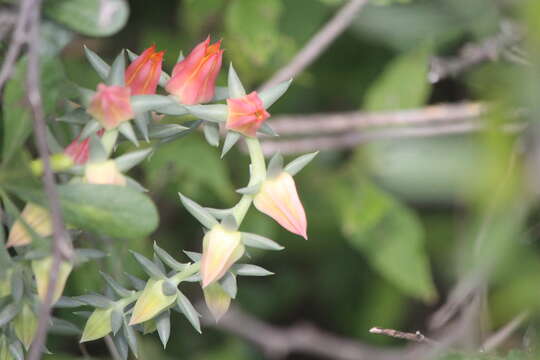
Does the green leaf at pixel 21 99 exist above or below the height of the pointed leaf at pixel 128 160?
above

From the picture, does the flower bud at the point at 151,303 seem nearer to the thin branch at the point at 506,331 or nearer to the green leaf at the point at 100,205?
the green leaf at the point at 100,205

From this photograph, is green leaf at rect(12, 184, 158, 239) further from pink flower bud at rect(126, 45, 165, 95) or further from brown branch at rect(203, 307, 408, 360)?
brown branch at rect(203, 307, 408, 360)

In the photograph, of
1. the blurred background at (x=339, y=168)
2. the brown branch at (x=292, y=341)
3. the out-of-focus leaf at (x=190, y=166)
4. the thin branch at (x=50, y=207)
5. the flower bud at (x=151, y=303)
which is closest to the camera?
the thin branch at (x=50, y=207)

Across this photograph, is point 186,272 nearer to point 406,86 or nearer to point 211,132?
point 211,132

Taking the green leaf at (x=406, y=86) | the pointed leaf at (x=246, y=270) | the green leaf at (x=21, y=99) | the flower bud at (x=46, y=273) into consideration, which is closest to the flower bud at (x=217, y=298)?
the pointed leaf at (x=246, y=270)

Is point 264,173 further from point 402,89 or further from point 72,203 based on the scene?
point 402,89

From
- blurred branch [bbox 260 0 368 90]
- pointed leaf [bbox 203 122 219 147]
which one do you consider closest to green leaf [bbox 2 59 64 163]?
pointed leaf [bbox 203 122 219 147]
